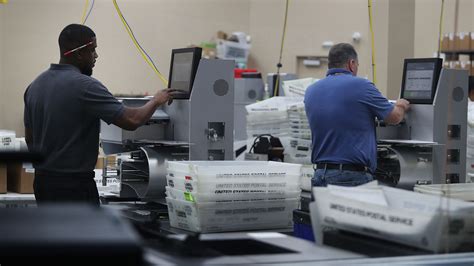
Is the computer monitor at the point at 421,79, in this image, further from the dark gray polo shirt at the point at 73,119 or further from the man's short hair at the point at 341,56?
the dark gray polo shirt at the point at 73,119

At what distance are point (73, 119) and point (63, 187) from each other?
10.4 inches

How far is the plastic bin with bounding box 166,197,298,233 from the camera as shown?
2342 millimetres

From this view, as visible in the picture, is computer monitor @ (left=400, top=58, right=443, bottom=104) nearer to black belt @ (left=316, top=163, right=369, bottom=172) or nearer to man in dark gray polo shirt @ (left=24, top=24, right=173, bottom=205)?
black belt @ (left=316, top=163, right=369, bottom=172)

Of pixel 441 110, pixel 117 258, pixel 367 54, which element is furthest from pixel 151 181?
pixel 367 54

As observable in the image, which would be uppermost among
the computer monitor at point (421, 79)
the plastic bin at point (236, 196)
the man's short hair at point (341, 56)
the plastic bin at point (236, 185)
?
the man's short hair at point (341, 56)

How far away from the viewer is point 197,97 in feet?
10.7

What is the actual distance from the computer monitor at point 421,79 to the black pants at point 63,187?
1713 mm

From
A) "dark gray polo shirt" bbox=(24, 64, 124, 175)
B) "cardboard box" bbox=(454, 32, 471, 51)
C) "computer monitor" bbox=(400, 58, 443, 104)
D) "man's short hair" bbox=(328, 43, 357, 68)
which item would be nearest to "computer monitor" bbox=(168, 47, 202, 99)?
"dark gray polo shirt" bbox=(24, 64, 124, 175)

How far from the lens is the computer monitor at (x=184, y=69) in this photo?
3.28 metres

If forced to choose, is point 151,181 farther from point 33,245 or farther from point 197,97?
point 33,245

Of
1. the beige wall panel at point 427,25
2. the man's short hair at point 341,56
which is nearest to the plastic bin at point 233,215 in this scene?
the man's short hair at point 341,56

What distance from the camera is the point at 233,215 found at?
2.37 metres

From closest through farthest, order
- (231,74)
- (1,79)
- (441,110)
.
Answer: (231,74)
(441,110)
(1,79)

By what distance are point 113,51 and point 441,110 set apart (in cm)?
578
